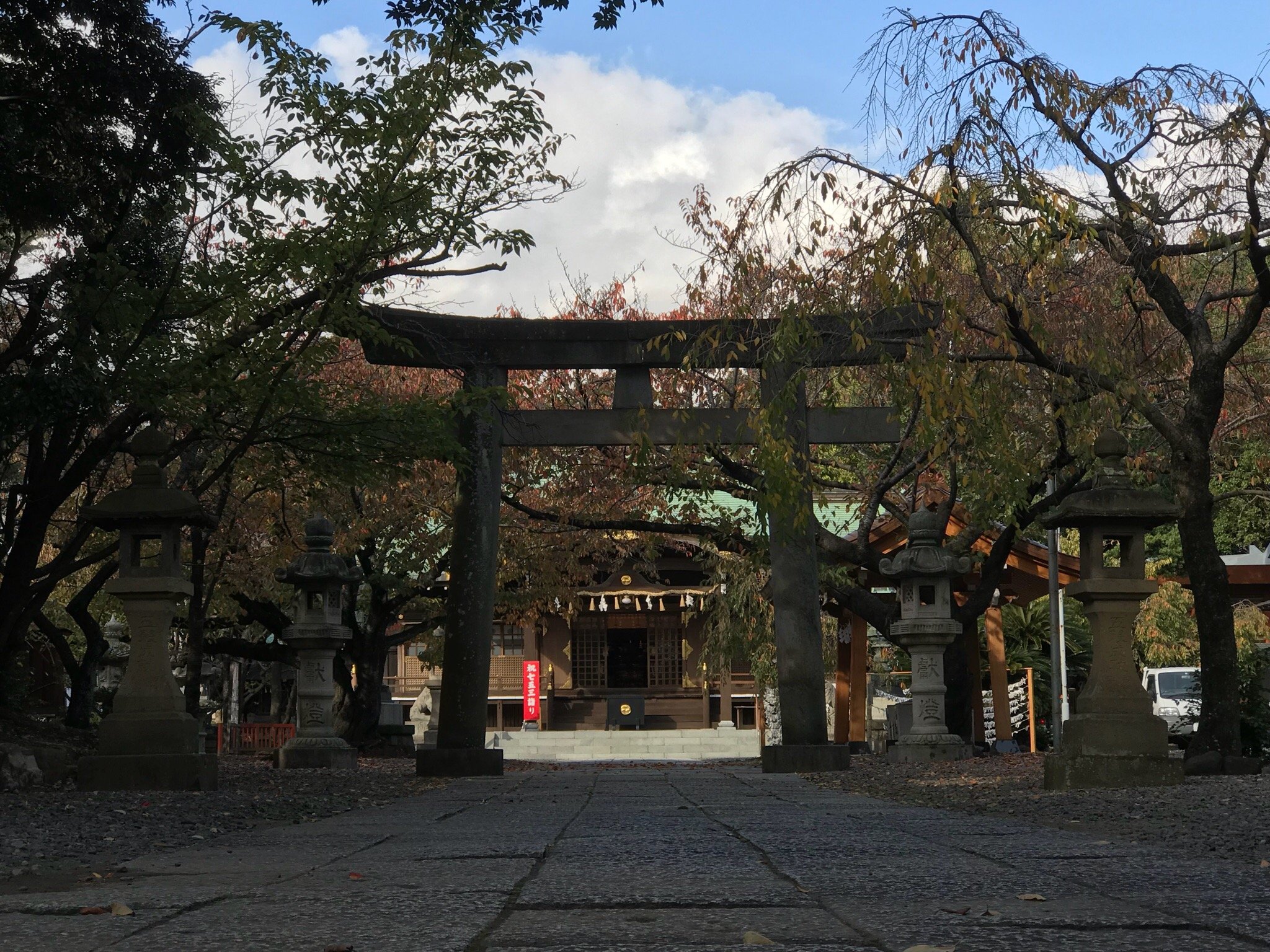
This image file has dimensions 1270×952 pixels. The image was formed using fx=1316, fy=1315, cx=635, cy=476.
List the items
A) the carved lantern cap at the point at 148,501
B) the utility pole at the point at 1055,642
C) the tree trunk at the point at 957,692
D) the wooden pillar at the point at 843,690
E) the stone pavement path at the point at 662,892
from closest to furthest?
the stone pavement path at the point at 662,892 → the carved lantern cap at the point at 148,501 → the tree trunk at the point at 957,692 → the utility pole at the point at 1055,642 → the wooden pillar at the point at 843,690

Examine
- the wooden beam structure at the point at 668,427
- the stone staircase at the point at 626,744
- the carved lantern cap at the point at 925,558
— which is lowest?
the stone staircase at the point at 626,744

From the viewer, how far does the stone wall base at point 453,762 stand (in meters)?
14.9

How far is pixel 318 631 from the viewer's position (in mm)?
18578

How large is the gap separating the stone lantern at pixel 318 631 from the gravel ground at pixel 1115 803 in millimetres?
7638

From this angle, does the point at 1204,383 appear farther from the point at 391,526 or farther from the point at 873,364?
the point at 391,526

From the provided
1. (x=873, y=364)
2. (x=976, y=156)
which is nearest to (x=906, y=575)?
(x=873, y=364)

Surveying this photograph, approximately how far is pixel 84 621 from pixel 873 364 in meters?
11.8

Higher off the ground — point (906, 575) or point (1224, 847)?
point (906, 575)

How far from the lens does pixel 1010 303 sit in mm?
10352

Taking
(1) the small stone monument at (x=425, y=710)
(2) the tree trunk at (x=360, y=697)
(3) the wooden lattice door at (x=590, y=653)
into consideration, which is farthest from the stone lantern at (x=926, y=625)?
(3) the wooden lattice door at (x=590, y=653)

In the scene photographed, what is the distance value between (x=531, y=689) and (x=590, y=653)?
2.62 metres

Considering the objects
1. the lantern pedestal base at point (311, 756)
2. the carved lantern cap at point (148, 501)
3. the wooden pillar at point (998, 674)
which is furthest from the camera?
the wooden pillar at point (998, 674)

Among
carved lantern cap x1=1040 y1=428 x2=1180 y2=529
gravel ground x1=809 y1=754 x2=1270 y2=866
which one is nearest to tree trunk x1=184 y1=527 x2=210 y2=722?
gravel ground x1=809 y1=754 x2=1270 y2=866

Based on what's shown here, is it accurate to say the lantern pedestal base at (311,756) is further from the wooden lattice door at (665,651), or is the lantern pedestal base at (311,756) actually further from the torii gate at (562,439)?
the wooden lattice door at (665,651)
